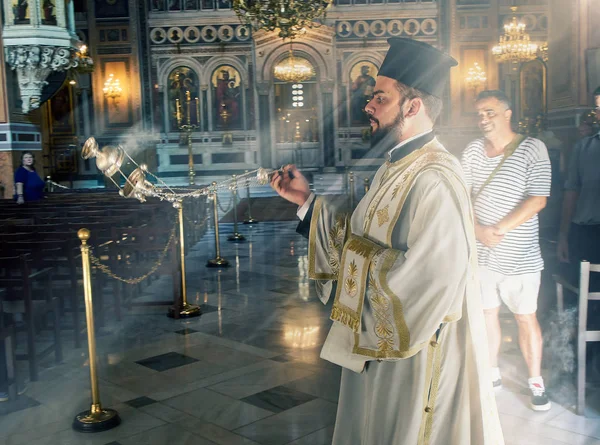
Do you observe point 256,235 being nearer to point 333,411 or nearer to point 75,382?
point 75,382

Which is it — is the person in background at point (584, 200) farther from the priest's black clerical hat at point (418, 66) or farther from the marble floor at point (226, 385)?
the priest's black clerical hat at point (418, 66)

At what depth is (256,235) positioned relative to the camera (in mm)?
12695

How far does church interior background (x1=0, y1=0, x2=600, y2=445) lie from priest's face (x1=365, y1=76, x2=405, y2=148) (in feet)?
6.68

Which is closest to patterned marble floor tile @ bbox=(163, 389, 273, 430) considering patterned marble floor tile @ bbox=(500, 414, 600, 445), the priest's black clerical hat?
patterned marble floor tile @ bbox=(500, 414, 600, 445)

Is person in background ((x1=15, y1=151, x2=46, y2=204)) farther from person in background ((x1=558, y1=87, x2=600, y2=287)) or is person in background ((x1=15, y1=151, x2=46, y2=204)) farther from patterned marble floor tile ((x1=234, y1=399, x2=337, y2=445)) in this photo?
person in background ((x1=558, y1=87, x2=600, y2=287))

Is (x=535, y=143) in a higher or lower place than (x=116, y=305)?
higher

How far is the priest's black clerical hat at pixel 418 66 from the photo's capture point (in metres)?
2.46

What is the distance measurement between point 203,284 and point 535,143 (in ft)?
17.4

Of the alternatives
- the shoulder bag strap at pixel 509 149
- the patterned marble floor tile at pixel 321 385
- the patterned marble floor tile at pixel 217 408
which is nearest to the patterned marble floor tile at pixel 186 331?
the patterned marble floor tile at pixel 217 408

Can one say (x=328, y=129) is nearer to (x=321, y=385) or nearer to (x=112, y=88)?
(x=112, y=88)

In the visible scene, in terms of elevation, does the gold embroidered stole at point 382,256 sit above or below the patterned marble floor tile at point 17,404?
above

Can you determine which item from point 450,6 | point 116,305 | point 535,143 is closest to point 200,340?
point 116,305

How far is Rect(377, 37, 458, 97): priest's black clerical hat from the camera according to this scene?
2.46 meters

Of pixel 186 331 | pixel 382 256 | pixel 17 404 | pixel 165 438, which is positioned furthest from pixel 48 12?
pixel 382 256
